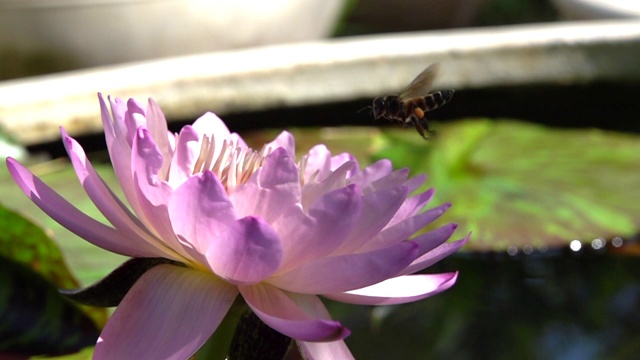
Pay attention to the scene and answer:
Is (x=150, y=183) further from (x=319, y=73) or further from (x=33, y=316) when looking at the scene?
(x=319, y=73)

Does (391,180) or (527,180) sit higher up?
(391,180)

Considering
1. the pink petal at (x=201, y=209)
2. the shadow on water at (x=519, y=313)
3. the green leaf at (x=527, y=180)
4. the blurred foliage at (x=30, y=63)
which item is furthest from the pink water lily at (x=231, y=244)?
the blurred foliage at (x=30, y=63)

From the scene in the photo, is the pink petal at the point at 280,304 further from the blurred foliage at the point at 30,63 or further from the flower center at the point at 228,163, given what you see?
the blurred foliage at the point at 30,63

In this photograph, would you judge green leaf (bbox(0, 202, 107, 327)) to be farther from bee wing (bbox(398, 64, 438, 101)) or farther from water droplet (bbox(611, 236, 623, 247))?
water droplet (bbox(611, 236, 623, 247))

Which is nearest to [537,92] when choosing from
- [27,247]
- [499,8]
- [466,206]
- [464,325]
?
[466,206]

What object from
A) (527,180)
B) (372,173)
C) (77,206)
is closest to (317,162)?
(372,173)

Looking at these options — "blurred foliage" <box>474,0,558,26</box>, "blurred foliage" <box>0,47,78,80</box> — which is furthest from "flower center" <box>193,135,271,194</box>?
"blurred foliage" <box>474,0,558,26</box>

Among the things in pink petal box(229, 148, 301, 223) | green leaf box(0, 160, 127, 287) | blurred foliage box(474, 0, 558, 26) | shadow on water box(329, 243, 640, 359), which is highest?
pink petal box(229, 148, 301, 223)
